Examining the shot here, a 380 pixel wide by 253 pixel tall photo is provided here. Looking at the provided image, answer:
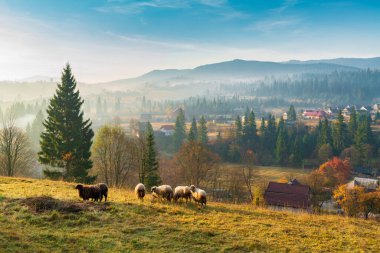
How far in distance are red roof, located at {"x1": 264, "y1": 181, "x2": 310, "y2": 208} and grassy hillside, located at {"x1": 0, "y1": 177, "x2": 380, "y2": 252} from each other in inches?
1508

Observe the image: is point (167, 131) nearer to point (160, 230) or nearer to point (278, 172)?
point (278, 172)

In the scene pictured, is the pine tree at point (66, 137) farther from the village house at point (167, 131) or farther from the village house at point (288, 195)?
the village house at point (167, 131)

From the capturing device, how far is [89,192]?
59.9ft

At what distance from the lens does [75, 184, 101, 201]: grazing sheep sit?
59.6 feet

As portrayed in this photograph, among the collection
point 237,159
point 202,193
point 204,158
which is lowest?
point 237,159

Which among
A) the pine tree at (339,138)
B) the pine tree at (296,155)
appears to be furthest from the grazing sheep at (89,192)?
the pine tree at (339,138)

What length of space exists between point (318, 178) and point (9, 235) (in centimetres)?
6580

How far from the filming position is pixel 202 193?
19953 mm

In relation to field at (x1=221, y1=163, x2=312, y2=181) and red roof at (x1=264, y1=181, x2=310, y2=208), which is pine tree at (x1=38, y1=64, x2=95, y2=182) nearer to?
red roof at (x1=264, y1=181, x2=310, y2=208)

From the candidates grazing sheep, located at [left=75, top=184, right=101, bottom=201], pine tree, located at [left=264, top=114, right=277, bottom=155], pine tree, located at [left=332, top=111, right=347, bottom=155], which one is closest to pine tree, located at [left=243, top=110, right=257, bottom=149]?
pine tree, located at [left=264, top=114, right=277, bottom=155]

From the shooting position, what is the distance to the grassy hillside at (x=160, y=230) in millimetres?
11961

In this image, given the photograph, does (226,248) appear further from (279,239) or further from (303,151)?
(303,151)

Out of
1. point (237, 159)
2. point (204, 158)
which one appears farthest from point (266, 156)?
point (204, 158)

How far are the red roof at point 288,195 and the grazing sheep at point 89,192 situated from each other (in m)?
42.2
